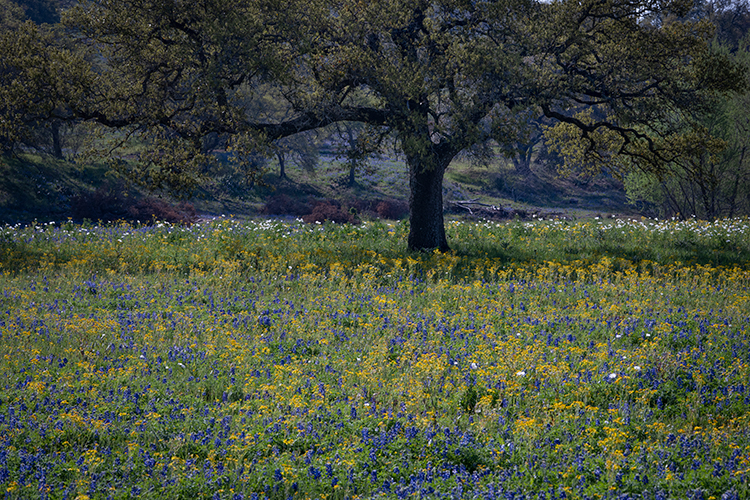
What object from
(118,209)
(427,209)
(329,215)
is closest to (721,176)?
(427,209)

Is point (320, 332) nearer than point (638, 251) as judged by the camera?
Yes

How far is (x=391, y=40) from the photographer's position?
46.6 ft

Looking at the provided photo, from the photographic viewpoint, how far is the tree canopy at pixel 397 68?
506 inches

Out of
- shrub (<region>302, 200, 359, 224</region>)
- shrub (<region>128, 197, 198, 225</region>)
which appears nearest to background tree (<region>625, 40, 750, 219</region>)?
shrub (<region>302, 200, 359, 224</region>)

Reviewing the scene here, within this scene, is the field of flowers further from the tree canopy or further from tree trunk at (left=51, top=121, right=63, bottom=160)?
tree trunk at (left=51, top=121, right=63, bottom=160)

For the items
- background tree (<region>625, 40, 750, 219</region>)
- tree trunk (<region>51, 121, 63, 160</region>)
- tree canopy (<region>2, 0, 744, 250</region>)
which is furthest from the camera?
tree trunk (<region>51, 121, 63, 160</region>)

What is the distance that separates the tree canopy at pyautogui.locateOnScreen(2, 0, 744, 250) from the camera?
506 inches

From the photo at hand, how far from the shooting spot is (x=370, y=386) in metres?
5.53

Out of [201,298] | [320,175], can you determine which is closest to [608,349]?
[201,298]

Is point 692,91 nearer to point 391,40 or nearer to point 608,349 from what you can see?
point 391,40

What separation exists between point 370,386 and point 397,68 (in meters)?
9.69

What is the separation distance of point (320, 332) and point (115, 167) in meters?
8.73

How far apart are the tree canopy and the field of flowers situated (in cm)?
417

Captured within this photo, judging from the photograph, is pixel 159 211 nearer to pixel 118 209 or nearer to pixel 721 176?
pixel 118 209
